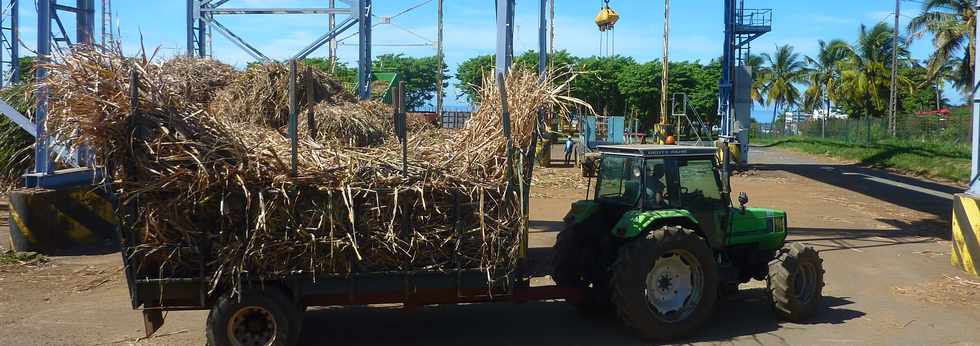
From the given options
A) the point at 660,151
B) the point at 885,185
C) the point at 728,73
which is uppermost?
the point at 728,73

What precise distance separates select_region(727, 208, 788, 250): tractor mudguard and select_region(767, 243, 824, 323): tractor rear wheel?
0.34 m

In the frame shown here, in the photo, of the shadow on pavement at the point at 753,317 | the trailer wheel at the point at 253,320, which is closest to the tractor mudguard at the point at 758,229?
the shadow on pavement at the point at 753,317

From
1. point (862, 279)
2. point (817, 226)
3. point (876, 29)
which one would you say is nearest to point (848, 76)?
point (876, 29)

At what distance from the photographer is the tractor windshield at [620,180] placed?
7629 mm

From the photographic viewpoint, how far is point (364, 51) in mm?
16312

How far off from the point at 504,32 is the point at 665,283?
4312 mm

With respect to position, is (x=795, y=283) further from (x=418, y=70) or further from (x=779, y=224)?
(x=418, y=70)

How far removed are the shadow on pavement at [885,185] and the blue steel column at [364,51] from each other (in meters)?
12.1

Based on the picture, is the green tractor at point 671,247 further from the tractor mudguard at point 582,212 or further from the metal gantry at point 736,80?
the metal gantry at point 736,80

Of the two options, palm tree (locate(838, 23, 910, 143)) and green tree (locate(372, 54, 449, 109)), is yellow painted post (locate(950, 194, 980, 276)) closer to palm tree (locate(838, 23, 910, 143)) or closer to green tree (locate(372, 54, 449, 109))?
green tree (locate(372, 54, 449, 109))

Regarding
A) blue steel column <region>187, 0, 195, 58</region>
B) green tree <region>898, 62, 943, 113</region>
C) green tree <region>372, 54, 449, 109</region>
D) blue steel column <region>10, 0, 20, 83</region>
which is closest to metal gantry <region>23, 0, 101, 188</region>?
blue steel column <region>187, 0, 195, 58</region>

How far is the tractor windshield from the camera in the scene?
763cm

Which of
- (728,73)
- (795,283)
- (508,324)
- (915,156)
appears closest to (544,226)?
(508,324)

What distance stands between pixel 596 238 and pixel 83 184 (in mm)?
8446
